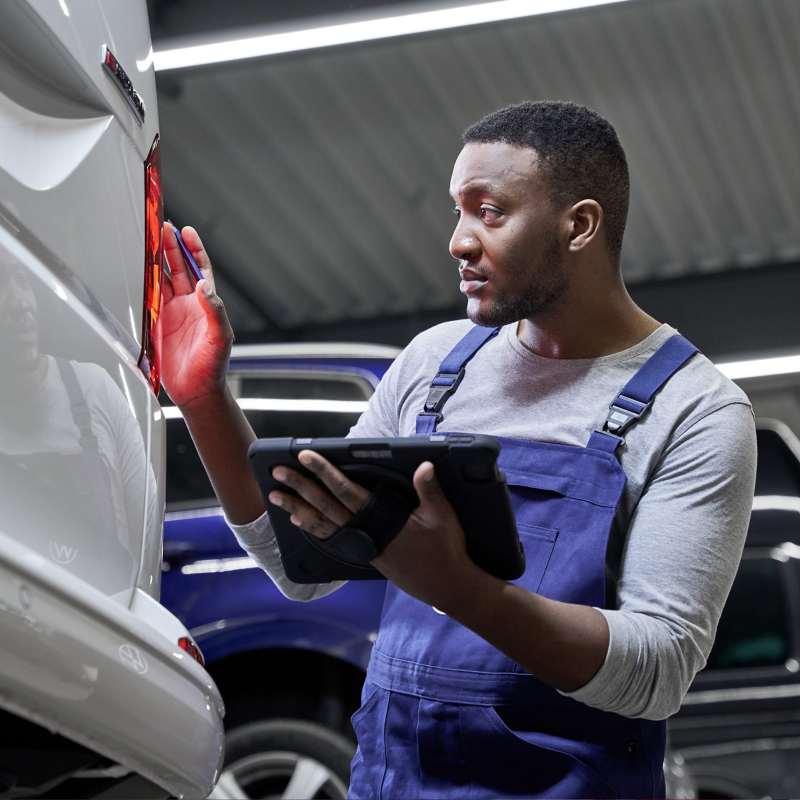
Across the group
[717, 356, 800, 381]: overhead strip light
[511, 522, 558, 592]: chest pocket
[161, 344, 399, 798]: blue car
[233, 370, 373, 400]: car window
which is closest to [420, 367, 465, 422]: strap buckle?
[511, 522, 558, 592]: chest pocket

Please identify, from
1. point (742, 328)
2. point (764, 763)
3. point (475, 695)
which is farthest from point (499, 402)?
point (742, 328)

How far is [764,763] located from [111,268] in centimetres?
364

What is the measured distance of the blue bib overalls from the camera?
1.09 metres

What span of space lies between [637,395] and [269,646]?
5.61ft

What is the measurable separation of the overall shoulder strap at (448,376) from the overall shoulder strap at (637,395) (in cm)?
25

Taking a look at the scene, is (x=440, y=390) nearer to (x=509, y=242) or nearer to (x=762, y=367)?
(x=509, y=242)

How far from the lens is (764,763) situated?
3.75m

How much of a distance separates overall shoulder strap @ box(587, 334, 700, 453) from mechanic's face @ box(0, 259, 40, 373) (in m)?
0.70

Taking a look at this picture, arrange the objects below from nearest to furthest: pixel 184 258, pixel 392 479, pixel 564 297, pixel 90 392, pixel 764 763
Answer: pixel 392 479, pixel 90 392, pixel 564 297, pixel 184 258, pixel 764 763

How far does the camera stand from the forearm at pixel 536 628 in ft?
3.21

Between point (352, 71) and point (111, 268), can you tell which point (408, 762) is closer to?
point (111, 268)

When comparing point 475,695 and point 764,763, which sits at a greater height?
point 475,695

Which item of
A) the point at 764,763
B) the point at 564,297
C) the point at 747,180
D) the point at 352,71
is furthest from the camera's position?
the point at 747,180

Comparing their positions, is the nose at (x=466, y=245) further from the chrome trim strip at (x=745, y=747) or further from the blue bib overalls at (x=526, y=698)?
the chrome trim strip at (x=745, y=747)
